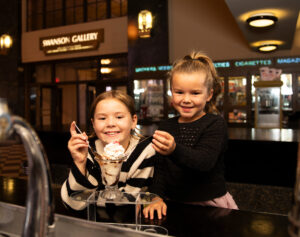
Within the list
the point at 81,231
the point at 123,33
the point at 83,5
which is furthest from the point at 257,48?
the point at 81,231

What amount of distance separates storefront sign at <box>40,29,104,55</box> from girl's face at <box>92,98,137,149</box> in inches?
310

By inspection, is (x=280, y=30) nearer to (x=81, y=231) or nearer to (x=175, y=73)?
(x=175, y=73)

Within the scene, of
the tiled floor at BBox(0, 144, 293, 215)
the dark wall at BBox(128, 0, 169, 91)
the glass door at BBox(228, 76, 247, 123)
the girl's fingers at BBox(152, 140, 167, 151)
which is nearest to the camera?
the girl's fingers at BBox(152, 140, 167, 151)

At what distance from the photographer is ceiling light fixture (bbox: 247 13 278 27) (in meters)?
4.41

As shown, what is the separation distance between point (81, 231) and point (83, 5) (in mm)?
9484

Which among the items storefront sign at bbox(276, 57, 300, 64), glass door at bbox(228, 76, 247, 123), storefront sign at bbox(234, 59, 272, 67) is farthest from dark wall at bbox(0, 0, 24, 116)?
storefront sign at bbox(276, 57, 300, 64)

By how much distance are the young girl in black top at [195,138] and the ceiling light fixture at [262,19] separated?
11.7 feet

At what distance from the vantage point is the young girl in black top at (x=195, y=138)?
1.24 meters

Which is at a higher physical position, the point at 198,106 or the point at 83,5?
the point at 83,5

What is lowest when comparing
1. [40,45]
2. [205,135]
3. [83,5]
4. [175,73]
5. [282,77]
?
[205,135]

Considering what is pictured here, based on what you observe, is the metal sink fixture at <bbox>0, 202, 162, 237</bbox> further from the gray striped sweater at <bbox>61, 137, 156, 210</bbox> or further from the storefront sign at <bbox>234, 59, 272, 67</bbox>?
the storefront sign at <bbox>234, 59, 272, 67</bbox>

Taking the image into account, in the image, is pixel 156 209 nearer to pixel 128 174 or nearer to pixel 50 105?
pixel 128 174

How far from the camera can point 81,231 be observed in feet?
2.65

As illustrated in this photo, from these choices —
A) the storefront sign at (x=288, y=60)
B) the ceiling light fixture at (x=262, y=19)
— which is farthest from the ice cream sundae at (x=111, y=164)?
the storefront sign at (x=288, y=60)
